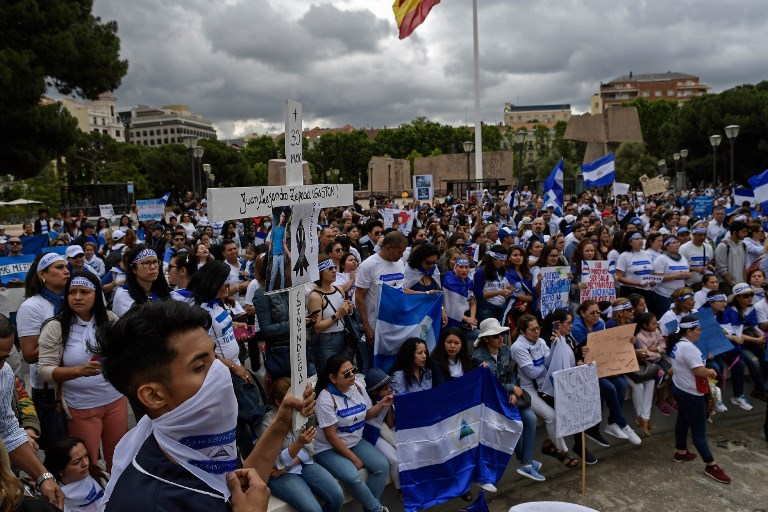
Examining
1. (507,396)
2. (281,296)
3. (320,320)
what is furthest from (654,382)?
(281,296)

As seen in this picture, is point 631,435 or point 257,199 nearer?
point 257,199

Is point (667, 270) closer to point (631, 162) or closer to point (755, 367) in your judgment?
point (755, 367)

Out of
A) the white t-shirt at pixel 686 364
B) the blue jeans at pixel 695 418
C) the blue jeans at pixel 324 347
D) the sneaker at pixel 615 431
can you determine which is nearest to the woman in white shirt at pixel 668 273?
the white t-shirt at pixel 686 364

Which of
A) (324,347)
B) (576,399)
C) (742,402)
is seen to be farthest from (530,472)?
(742,402)

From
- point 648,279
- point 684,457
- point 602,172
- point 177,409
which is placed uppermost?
point 602,172

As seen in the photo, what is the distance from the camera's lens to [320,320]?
5.38 m

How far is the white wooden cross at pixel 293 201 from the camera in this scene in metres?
2.63

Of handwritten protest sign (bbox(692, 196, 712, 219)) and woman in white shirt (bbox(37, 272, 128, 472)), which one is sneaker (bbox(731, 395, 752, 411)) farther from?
handwritten protest sign (bbox(692, 196, 712, 219))

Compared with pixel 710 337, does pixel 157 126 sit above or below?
above

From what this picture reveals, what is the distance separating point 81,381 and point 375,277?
10.1ft

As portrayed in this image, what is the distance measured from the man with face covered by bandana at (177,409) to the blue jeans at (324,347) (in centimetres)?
364

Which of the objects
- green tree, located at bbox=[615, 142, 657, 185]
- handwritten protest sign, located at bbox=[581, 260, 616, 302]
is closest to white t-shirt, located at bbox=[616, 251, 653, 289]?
handwritten protest sign, located at bbox=[581, 260, 616, 302]

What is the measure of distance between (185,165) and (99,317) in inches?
2495

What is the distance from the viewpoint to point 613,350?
5918mm
